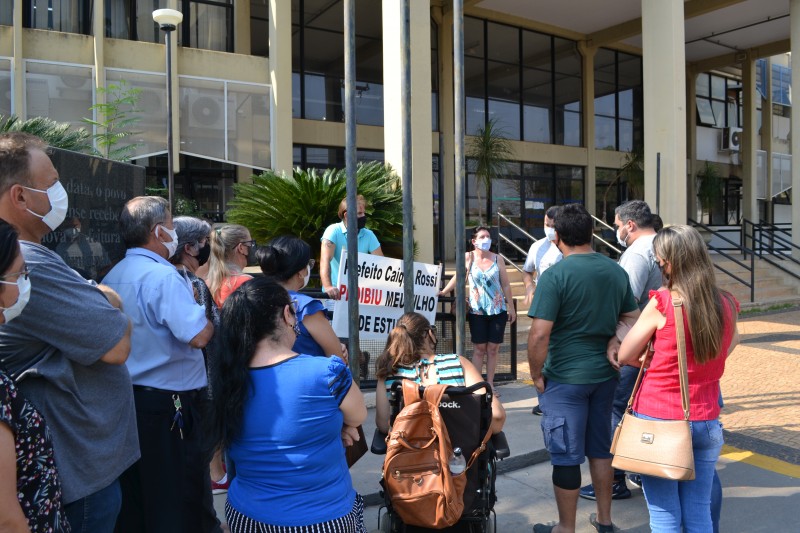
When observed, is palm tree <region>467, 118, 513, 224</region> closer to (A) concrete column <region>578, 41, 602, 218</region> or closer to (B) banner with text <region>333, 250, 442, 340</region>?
(A) concrete column <region>578, 41, 602, 218</region>

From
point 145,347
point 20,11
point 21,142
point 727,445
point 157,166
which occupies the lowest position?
point 727,445

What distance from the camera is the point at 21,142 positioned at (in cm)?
225

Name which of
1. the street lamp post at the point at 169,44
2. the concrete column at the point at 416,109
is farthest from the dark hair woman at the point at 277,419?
the street lamp post at the point at 169,44

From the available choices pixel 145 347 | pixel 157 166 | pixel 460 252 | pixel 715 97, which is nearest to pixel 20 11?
pixel 157 166

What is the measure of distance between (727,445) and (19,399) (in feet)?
18.2

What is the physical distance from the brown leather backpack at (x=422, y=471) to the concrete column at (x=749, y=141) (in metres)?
24.9

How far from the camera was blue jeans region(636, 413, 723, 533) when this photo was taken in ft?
9.81

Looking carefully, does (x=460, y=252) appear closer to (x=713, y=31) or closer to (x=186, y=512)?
(x=186, y=512)

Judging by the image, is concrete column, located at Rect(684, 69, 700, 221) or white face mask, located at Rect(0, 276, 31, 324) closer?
white face mask, located at Rect(0, 276, 31, 324)

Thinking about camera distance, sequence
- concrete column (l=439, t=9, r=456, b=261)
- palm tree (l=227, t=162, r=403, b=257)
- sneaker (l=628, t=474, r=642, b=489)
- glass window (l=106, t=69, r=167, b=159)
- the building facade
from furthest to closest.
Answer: concrete column (l=439, t=9, r=456, b=261) < glass window (l=106, t=69, r=167, b=159) < the building facade < palm tree (l=227, t=162, r=403, b=257) < sneaker (l=628, t=474, r=642, b=489)

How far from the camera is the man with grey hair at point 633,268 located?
171 inches

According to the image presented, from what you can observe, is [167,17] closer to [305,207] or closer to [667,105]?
[305,207]

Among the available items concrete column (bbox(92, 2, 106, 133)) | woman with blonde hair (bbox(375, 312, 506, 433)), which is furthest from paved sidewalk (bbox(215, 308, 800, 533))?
concrete column (bbox(92, 2, 106, 133))

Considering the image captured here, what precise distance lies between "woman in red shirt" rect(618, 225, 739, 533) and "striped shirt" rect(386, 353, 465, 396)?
0.91 m
